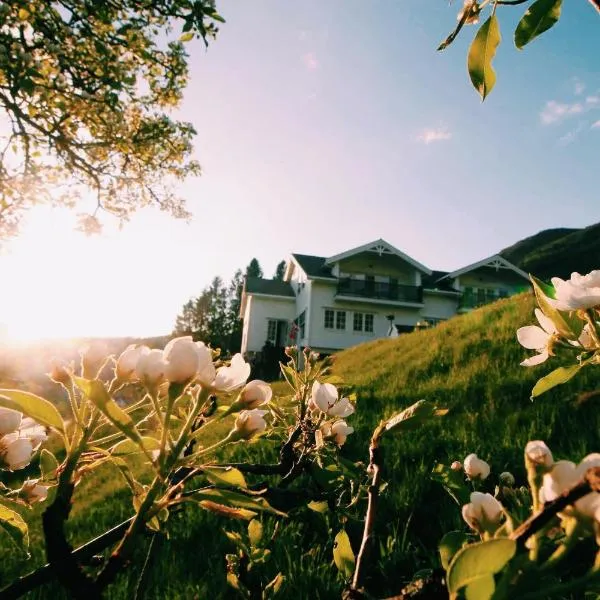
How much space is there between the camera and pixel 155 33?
7512mm

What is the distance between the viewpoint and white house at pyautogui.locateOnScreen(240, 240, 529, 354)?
2481cm

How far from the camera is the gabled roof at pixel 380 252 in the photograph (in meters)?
24.9

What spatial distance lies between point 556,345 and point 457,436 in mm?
2696

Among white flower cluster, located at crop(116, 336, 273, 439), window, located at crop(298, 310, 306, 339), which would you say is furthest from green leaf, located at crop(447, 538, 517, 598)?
window, located at crop(298, 310, 306, 339)

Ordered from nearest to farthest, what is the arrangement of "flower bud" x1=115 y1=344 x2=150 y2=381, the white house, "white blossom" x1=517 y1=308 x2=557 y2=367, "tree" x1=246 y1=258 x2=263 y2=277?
"flower bud" x1=115 y1=344 x2=150 y2=381 → "white blossom" x1=517 y1=308 x2=557 y2=367 → the white house → "tree" x1=246 y1=258 x2=263 y2=277

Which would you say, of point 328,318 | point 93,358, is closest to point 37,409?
point 93,358

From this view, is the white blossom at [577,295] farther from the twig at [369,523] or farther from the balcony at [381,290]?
the balcony at [381,290]

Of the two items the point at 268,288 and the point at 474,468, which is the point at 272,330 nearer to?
the point at 268,288

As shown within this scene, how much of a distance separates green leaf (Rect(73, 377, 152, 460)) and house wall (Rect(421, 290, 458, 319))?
2647 centimetres

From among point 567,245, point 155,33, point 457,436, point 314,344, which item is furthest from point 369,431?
point 567,245

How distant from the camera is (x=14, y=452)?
28.7 inches

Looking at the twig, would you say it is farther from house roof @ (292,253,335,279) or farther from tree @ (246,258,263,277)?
tree @ (246,258,263,277)

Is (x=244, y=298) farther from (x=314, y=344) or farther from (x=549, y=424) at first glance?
(x=549, y=424)

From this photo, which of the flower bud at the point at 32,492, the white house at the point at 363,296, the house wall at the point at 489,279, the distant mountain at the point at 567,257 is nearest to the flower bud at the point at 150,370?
the flower bud at the point at 32,492
